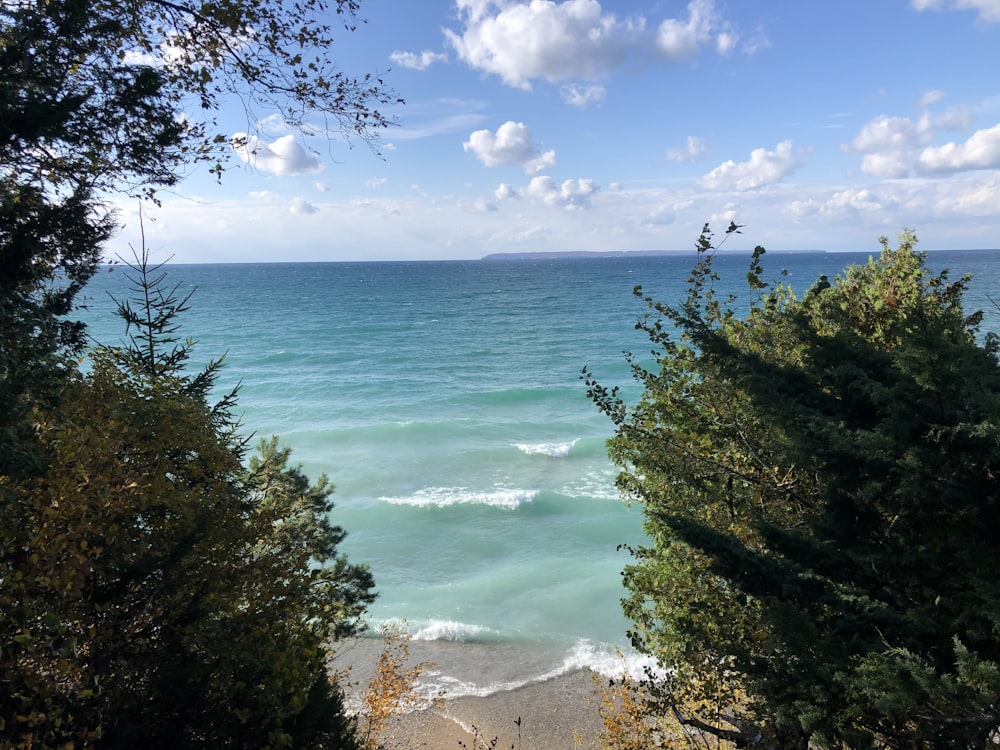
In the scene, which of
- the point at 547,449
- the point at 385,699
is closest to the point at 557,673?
the point at 385,699

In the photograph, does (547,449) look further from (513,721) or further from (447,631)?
(513,721)

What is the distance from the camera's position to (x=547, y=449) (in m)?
32.7

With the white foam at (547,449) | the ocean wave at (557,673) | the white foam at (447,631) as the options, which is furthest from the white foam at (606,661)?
the white foam at (547,449)

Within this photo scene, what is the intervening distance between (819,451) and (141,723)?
6939 mm

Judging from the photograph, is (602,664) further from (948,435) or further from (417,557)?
(948,435)

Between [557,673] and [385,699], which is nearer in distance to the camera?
[385,699]

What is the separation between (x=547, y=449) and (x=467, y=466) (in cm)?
450

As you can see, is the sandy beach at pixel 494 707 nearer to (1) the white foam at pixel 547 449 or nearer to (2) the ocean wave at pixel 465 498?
(2) the ocean wave at pixel 465 498

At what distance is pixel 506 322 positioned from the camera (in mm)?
76062

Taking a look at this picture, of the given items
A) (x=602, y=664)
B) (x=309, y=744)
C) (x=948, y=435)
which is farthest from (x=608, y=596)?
(x=948, y=435)

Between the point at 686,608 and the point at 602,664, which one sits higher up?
the point at 686,608

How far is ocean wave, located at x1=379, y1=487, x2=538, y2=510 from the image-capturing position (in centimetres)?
2662

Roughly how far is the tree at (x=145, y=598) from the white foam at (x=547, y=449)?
2488 cm

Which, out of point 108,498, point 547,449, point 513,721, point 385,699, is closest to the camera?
point 108,498
